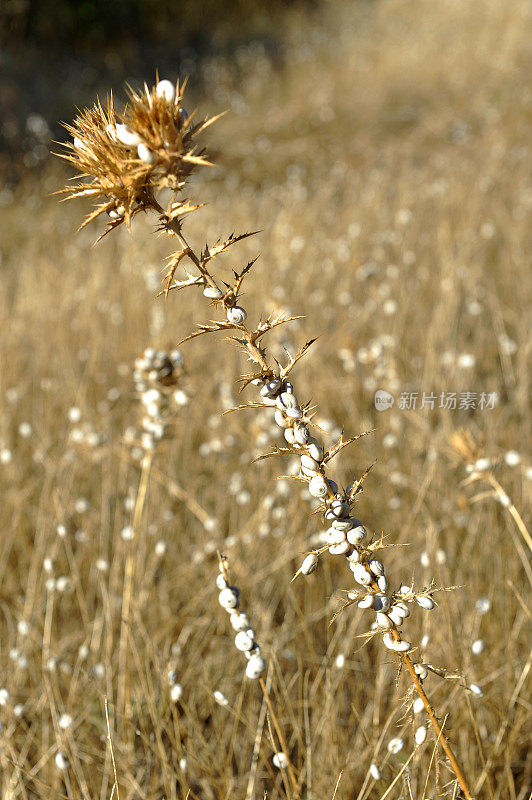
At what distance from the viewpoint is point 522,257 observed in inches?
156

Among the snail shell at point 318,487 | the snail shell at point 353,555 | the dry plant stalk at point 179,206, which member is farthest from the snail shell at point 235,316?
the snail shell at point 353,555

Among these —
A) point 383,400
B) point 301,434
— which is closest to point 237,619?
point 301,434

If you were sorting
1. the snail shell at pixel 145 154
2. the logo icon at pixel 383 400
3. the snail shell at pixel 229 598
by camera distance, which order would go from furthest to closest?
the logo icon at pixel 383 400 < the snail shell at pixel 229 598 < the snail shell at pixel 145 154

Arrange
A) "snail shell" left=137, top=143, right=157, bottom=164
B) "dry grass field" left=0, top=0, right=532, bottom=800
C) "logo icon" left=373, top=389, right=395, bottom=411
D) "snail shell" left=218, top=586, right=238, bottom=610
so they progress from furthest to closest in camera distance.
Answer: "logo icon" left=373, top=389, right=395, bottom=411
"dry grass field" left=0, top=0, right=532, bottom=800
"snail shell" left=218, top=586, right=238, bottom=610
"snail shell" left=137, top=143, right=157, bottom=164

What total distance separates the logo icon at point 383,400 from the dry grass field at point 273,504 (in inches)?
1.2

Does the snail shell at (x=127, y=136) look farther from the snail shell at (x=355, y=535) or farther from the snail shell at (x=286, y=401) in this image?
the snail shell at (x=355, y=535)

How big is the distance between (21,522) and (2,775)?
103 cm

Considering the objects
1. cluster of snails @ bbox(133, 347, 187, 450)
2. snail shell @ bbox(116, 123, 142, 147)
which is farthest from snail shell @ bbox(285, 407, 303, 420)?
cluster of snails @ bbox(133, 347, 187, 450)

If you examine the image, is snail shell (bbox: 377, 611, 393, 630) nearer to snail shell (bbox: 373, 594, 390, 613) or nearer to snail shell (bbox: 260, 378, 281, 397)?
snail shell (bbox: 373, 594, 390, 613)

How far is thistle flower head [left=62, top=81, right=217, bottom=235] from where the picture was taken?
729 mm

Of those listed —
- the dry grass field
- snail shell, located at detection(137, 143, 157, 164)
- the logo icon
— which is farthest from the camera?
the logo icon

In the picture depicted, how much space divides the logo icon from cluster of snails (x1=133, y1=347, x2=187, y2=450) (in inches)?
55.1

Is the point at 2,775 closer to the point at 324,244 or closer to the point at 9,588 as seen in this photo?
the point at 9,588

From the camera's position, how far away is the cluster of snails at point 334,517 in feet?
2.51
